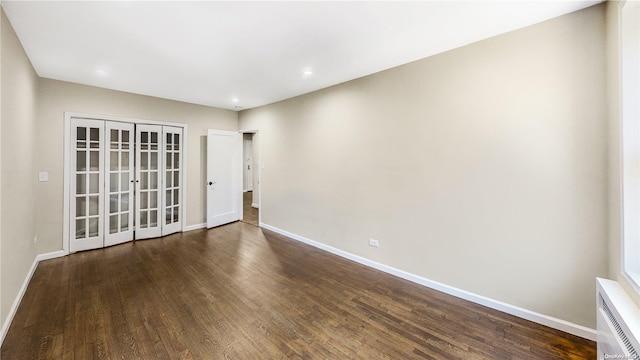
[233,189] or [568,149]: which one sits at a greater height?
[568,149]

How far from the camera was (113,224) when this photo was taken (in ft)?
13.5

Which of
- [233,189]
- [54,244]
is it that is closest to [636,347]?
[233,189]

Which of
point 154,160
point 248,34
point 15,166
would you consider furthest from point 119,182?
point 248,34

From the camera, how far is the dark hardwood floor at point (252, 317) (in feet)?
6.00

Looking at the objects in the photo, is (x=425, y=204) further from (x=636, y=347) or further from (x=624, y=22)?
(x=624, y=22)

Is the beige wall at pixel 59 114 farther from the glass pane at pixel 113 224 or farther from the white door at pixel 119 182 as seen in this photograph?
the glass pane at pixel 113 224

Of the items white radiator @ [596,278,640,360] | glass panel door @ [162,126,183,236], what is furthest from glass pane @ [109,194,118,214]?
white radiator @ [596,278,640,360]

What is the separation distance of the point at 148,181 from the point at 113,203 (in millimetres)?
623

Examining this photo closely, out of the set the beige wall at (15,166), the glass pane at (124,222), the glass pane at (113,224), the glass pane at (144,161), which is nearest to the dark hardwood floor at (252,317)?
the beige wall at (15,166)

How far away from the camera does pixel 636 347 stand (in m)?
1.17

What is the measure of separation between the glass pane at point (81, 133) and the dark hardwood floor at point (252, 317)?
73.4 inches

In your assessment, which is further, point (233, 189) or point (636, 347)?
point (233, 189)

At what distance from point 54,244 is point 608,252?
6442 mm

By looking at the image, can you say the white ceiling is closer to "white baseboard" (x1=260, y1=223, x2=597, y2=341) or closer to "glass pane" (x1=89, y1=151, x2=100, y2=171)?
"glass pane" (x1=89, y1=151, x2=100, y2=171)
